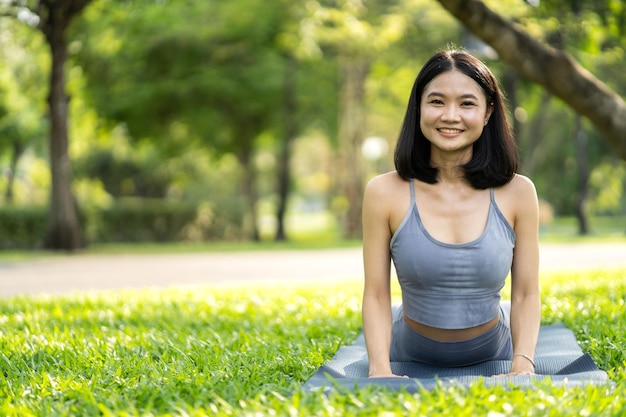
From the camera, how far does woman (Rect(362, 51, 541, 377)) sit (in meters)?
3.19

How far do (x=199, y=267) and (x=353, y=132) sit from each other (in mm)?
11183

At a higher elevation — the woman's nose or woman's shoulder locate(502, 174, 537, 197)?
the woman's nose

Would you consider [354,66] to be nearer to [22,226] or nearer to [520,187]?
[22,226]

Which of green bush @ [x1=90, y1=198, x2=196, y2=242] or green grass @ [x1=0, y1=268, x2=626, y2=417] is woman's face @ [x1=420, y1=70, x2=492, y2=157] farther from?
green bush @ [x1=90, y1=198, x2=196, y2=242]

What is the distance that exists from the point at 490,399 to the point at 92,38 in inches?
717

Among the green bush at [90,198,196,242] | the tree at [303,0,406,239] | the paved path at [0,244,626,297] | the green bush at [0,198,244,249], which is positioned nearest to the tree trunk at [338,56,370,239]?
the tree at [303,0,406,239]

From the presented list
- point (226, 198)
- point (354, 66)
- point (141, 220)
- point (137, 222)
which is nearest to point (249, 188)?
point (226, 198)

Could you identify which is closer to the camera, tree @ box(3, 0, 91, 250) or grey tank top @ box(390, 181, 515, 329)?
grey tank top @ box(390, 181, 515, 329)

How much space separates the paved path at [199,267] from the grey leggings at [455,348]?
6.16m

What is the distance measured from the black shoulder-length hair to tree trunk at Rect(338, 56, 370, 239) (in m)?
20.0

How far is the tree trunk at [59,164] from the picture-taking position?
1677 centimetres

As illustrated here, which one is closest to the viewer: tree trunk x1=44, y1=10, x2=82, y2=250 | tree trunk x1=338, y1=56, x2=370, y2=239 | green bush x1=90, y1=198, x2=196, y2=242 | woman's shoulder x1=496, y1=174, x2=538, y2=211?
woman's shoulder x1=496, y1=174, x2=538, y2=211

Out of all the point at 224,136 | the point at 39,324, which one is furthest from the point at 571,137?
the point at 39,324

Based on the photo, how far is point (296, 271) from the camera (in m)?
12.3
